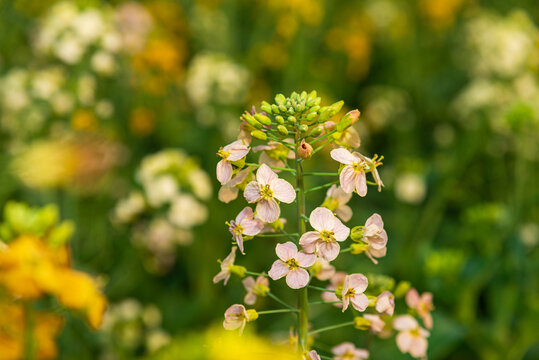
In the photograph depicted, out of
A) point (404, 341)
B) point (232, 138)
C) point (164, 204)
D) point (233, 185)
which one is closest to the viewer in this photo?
point (233, 185)

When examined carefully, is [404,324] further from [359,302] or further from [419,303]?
[359,302]

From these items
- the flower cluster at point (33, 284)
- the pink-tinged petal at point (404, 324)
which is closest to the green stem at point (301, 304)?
the pink-tinged petal at point (404, 324)

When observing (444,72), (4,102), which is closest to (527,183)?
(444,72)

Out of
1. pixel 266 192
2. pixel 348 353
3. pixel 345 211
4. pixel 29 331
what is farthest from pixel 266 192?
pixel 29 331

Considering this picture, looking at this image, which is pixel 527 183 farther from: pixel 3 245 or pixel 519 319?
pixel 3 245

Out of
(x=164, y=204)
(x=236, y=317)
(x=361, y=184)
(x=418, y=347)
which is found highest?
(x=361, y=184)

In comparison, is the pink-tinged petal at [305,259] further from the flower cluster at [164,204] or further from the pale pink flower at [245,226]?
the flower cluster at [164,204]
